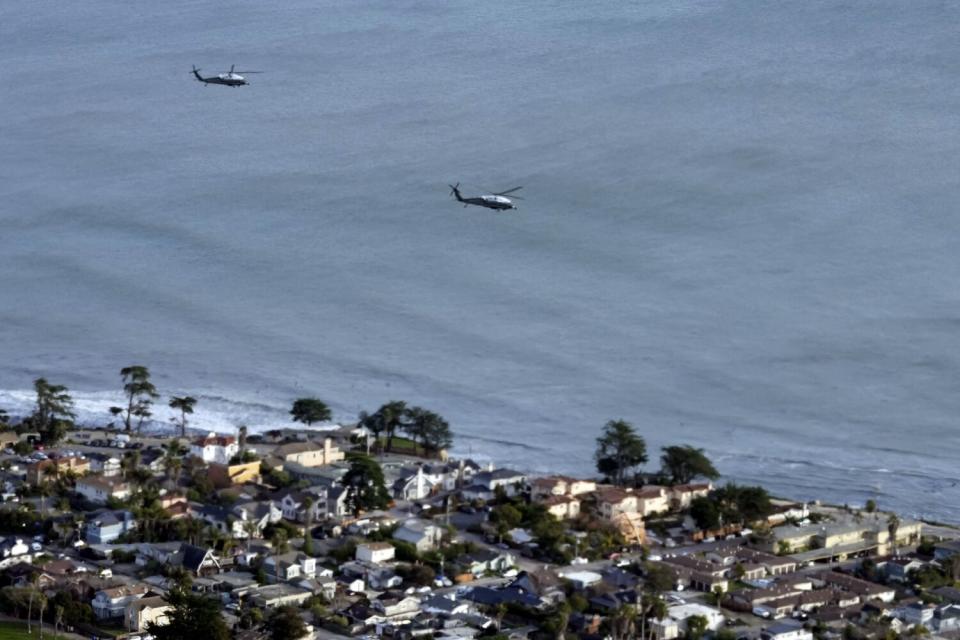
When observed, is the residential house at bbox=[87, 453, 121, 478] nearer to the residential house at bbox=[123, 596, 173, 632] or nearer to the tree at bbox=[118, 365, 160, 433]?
the tree at bbox=[118, 365, 160, 433]

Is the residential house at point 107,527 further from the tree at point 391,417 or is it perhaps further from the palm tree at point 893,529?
the palm tree at point 893,529

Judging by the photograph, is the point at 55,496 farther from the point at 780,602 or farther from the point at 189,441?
the point at 780,602

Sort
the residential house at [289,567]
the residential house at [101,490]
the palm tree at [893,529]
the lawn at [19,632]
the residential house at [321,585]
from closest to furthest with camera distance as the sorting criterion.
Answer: the lawn at [19,632], the residential house at [321,585], the residential house at [289,567], the palm tree at [893,529], the residential house at [101,490]

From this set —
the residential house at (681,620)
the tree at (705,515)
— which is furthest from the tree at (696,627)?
the tree at (705,515)

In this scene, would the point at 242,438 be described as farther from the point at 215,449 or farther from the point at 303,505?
the point at 303,505

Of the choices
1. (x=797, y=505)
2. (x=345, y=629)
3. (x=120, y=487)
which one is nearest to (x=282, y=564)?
(x=345, y=629)

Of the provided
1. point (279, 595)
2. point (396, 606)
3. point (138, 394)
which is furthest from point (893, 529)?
point (138, 394)
